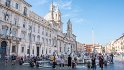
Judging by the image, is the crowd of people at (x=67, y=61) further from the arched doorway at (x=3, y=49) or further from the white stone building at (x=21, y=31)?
the white stone building at (x=21, y=31)

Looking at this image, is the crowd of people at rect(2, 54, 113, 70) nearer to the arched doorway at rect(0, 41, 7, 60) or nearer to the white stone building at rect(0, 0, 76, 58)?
the arched doorway at rect(0, 41, 7, 60)

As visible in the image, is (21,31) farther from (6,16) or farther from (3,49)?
(3,49)

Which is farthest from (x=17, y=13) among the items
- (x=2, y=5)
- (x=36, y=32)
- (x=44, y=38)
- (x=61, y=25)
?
(x=61, y=25)

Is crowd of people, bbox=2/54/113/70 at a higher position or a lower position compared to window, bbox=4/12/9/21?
lower

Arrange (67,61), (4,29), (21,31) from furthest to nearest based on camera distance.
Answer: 1. (21,31)
2. (4,29)
3. (67,61)

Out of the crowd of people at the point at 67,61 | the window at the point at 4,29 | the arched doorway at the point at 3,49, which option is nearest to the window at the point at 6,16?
the window at the point at 4,29

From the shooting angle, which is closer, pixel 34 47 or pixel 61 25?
pixel 34 47

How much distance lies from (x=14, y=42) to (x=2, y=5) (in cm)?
859

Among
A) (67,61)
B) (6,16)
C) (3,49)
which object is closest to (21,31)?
(6,16)

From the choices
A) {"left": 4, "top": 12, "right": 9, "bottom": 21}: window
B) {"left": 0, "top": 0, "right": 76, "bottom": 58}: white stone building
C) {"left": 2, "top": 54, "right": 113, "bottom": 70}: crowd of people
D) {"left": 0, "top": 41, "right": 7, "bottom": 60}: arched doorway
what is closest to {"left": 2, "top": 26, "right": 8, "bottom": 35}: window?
{"left": 0, "top": 0, "right": 76, "bottom": 58}: white stone building

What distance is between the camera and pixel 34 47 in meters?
56.3

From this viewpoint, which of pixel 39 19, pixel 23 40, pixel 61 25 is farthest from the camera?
pixel 61 25

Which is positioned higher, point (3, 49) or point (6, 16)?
point (6, 16)

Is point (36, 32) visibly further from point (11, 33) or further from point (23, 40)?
point (11, 33)
